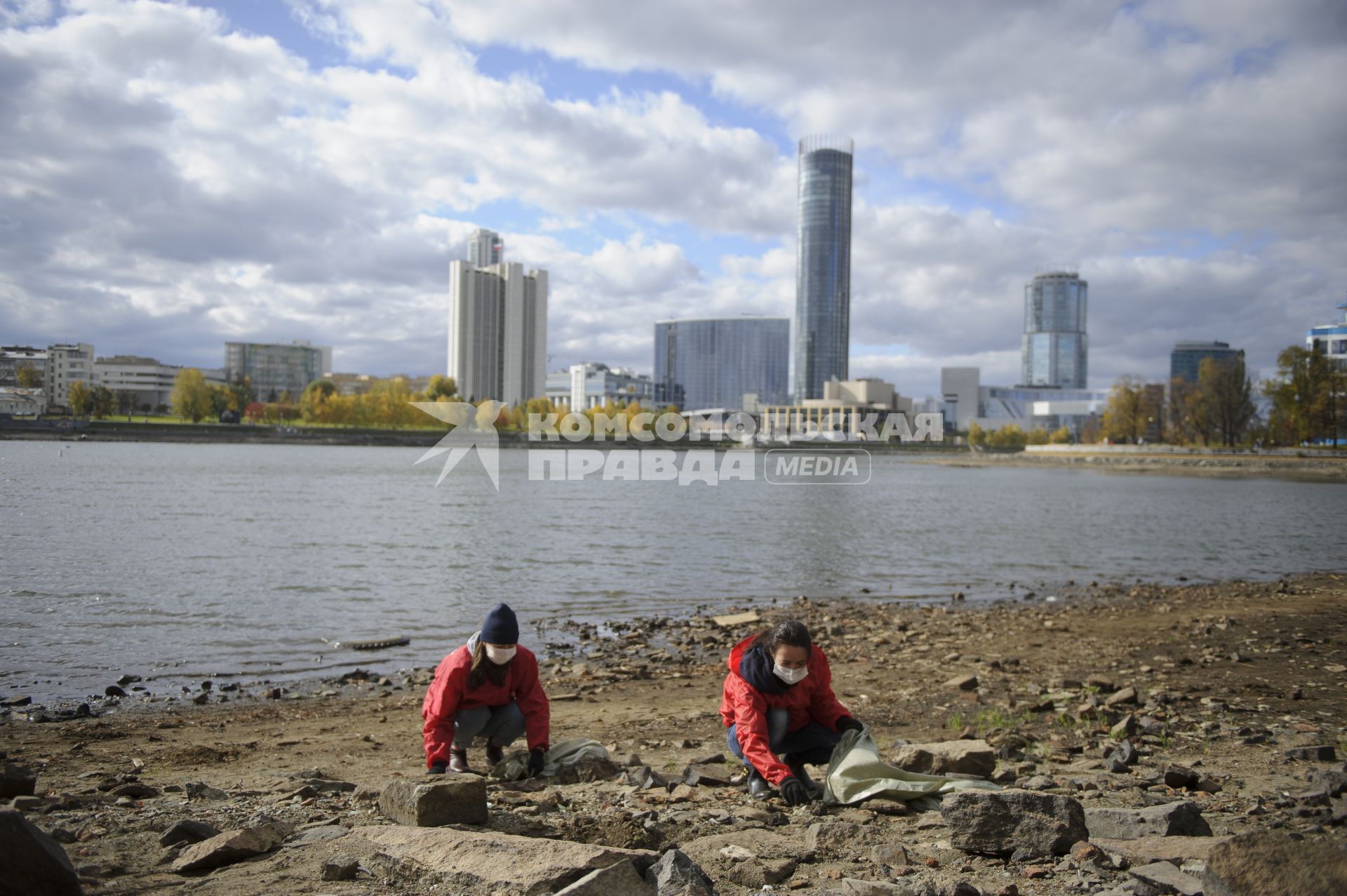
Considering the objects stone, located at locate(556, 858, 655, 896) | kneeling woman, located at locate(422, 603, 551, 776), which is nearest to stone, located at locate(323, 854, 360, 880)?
stone, located at locate(556, 858, 655, 896)

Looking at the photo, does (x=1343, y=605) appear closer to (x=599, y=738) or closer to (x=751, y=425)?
(x=599, y=738)

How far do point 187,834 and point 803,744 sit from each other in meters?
4.07

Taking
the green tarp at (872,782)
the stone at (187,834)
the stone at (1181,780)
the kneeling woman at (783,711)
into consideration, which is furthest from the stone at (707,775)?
the stone at (1181,780)

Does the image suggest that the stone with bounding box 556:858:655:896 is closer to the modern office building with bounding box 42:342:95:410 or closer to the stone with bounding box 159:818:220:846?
the stone with bounding box 159:818:220:846

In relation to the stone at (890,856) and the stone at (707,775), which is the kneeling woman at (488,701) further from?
the stone at (890,856)

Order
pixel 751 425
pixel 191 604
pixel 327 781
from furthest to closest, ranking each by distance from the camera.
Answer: pixel 751 425, pixel 191 604, pixel 327 781

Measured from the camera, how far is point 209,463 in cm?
6988

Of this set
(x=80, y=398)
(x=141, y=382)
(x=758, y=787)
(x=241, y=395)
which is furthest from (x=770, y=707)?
(x=241, y=395)

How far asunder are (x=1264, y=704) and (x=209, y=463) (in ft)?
247

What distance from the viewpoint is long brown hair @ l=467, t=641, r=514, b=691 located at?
6.41m

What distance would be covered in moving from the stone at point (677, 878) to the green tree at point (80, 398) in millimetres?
47527

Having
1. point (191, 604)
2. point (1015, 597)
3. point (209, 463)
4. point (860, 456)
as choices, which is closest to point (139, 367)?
point (209, 463)

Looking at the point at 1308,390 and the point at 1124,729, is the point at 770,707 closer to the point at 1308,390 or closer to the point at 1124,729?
the point at 1124,729

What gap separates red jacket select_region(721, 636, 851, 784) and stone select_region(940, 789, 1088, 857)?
139 centimetres
